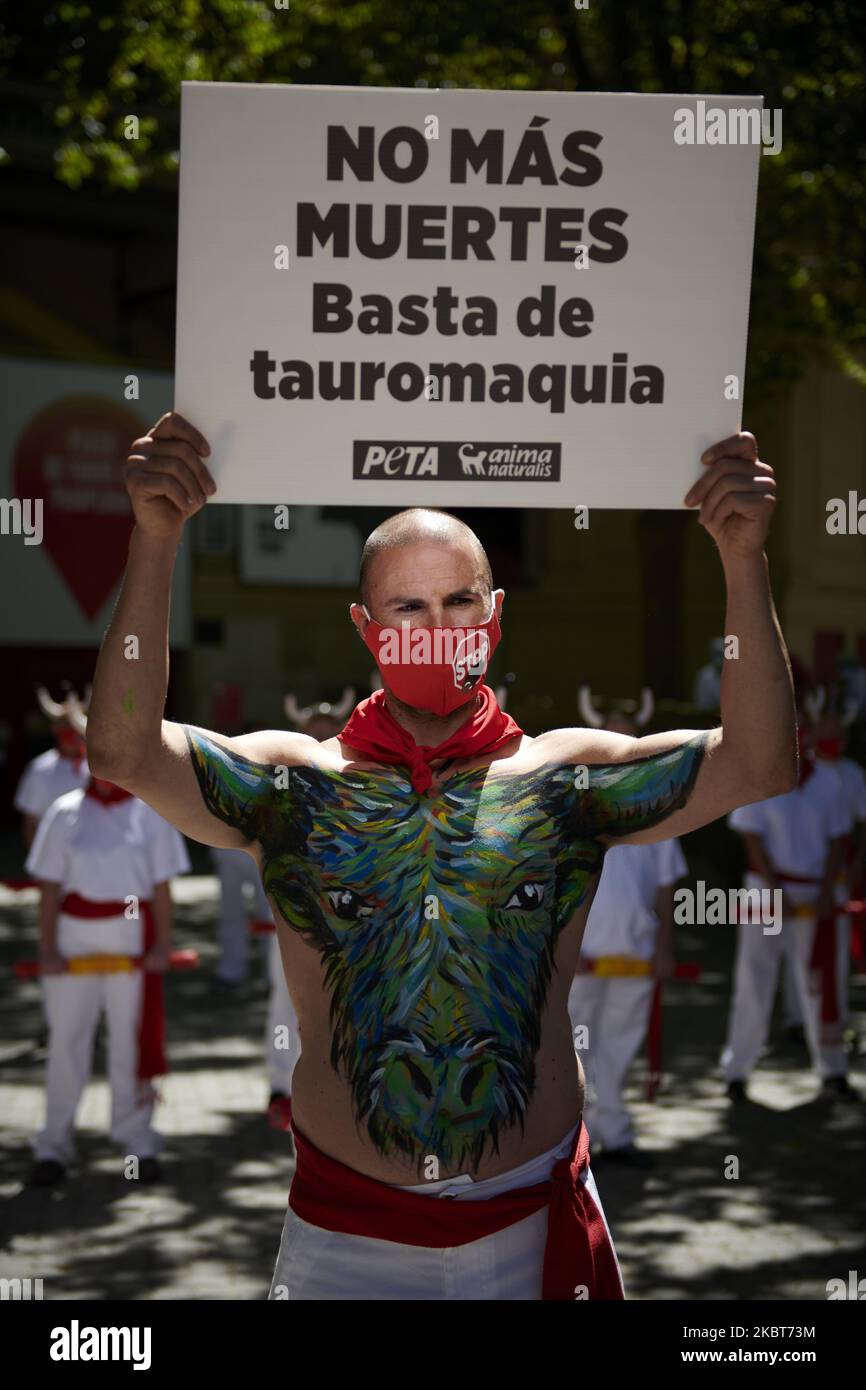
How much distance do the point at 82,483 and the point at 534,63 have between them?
497 inches

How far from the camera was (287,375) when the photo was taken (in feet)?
10.2

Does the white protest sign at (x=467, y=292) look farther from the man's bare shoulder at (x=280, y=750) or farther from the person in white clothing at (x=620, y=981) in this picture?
the person in white clothing at (x=620, y=981)

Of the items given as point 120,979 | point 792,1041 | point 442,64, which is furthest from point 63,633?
point 120,979

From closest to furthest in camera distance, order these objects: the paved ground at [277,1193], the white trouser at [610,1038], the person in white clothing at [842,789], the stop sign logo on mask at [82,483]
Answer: the paved ground at [277,1193] < the white trouser at [610,1038] < the person in white clothing at [842,789] < the stop sign logo on mask at [82,483]

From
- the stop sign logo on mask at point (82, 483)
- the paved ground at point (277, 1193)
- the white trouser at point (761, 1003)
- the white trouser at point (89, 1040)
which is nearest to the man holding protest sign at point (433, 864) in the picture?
the paved ground at point (277, 1193)

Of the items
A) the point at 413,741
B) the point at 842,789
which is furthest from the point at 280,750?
the point at 842,789

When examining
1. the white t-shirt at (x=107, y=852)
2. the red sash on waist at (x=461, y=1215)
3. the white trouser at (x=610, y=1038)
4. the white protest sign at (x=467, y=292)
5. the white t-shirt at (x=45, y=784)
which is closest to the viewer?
the red sash on waist at (x=461, y=1215)

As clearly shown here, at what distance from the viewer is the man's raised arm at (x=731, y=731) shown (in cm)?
296

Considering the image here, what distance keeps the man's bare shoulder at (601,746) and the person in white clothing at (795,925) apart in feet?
21.7

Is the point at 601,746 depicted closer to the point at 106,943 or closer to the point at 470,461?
the point at 470,461

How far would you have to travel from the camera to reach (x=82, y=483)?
27719 millimetres

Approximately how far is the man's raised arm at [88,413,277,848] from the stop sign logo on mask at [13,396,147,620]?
24.5 metres
